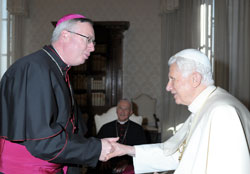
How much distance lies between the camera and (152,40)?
8609mm

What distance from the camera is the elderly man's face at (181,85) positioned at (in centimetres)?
200

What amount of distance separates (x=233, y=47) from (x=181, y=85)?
9.49 feet

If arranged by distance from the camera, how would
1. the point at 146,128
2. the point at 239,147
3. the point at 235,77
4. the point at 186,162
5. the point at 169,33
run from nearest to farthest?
the point at 239,147
the point at 186,162
the point at 235,77
the point at 146,128
the point at 169,33

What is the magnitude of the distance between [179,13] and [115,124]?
4.13 meters

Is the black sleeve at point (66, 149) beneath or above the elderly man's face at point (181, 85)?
beneath

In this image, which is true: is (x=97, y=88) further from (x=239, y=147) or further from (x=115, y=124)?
(x=239, y=147)

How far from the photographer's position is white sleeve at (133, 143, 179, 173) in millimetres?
2371

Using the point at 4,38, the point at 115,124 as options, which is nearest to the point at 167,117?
the point at 115,124

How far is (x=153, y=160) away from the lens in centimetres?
238

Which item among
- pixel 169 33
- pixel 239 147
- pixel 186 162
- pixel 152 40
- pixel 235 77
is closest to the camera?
pixel 239 147

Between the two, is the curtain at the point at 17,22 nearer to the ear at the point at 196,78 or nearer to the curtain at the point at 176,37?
the curtain at the point at 176,37

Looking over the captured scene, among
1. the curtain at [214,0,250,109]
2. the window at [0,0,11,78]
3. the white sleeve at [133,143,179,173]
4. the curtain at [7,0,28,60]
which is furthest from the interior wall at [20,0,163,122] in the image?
the white sleeve at [133,143,179,173]

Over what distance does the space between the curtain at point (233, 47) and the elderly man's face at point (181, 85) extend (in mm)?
2468

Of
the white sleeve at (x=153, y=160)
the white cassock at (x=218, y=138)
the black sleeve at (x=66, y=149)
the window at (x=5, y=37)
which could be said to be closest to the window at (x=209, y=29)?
the white sleeve at (x=153, y=160)
